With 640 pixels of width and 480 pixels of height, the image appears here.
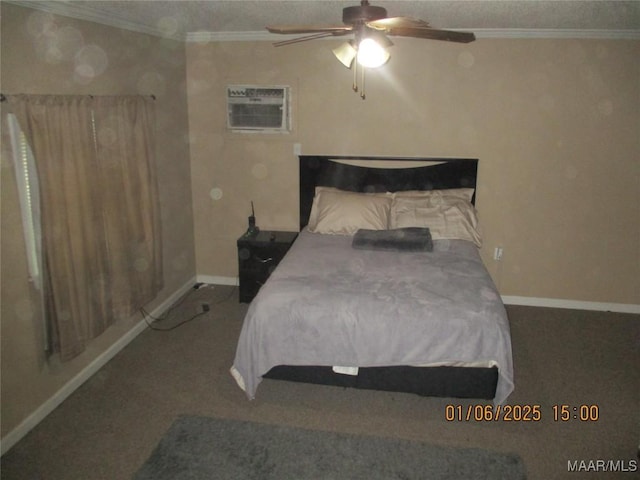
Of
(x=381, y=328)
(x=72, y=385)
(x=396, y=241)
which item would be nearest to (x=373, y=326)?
(x=381, y=328)

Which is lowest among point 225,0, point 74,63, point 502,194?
point 502,194

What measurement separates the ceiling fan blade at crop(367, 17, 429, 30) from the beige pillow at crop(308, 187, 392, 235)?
1921 mm

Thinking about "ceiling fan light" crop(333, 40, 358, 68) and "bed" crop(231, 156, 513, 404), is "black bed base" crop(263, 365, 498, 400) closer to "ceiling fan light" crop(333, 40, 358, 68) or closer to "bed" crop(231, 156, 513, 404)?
"bed" crop(231, 156, 513, 404)

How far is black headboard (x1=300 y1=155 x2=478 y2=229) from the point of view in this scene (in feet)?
13.7

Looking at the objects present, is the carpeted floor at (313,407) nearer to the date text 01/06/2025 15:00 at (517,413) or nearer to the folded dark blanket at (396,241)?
the date text 01/06/2025 15:00 at (517,413)

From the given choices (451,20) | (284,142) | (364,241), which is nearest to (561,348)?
(364,241)

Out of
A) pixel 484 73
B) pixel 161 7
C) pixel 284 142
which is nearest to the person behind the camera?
pixel 161 7

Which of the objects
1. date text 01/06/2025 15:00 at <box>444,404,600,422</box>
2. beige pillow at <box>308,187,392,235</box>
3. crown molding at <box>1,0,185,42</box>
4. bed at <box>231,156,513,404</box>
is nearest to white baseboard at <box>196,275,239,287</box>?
beige pillow at <box>308,187,392,235</box>

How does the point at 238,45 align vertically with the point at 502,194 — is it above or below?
above

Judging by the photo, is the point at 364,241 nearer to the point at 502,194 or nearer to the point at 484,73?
the point at 502,194

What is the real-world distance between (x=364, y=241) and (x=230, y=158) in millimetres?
1594

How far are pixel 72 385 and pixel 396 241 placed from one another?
7.88 feet

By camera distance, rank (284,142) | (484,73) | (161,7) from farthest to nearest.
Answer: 1. (284,142)
2. (484,73)
3. (161,7)

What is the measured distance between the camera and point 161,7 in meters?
2.97
